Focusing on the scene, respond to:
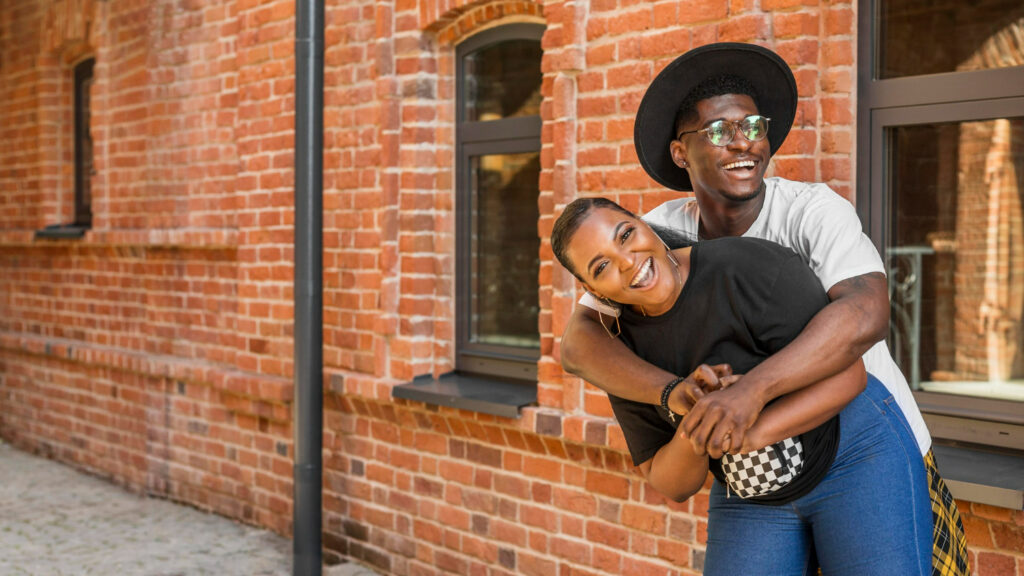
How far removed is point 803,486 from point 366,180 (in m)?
3.55

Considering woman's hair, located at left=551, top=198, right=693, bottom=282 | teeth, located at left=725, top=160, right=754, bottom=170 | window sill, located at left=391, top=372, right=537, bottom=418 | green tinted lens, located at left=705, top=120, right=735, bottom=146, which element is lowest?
window sill, located at left=391, top=372, right=537, bottom=418

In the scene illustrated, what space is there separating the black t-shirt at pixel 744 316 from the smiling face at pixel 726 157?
0.72ft

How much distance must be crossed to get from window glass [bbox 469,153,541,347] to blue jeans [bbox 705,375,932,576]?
2848mm

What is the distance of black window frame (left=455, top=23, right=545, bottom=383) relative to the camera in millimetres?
4840

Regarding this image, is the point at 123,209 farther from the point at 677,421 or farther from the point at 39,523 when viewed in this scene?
the point at 677,421

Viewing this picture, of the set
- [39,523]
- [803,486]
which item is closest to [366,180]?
[39,523]

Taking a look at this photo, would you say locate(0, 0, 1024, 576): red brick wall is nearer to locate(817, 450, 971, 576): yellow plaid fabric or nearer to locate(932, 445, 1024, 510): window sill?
locate(932, 445, 1024, 510): window sill

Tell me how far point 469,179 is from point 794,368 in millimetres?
3372

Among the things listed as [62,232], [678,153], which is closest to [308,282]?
[678,153]

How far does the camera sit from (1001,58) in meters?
5.99

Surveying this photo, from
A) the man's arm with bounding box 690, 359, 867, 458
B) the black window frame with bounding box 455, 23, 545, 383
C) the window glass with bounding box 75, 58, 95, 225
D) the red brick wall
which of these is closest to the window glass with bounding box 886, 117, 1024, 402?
the black window frame with bounding box 455, 23, 545, 383

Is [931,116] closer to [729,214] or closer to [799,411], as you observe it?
[729,214]

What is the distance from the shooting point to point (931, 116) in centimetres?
338

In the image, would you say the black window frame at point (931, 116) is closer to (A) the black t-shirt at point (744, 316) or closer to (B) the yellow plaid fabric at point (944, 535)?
(B) the yellow plaid fabric at point (944, 535)
